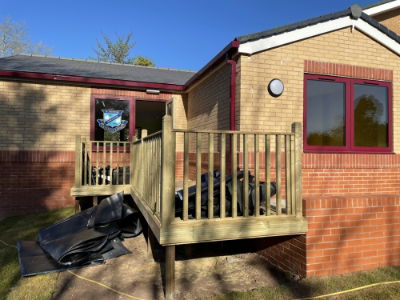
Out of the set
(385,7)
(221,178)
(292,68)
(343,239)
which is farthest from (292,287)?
(385,7)

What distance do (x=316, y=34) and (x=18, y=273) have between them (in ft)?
20.9

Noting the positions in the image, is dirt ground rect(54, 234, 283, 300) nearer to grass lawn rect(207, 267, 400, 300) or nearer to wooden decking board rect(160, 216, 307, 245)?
grass lawn rect(207, 267, 400, 300)

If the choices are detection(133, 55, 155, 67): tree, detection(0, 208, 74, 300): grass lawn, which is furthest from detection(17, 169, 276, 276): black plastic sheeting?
detection(133, 55, 155, 67): tree

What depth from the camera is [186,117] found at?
28.9 ft

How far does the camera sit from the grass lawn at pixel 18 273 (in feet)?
10.5

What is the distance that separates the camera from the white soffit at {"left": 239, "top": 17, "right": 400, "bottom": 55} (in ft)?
17.5

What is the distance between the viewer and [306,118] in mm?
5828

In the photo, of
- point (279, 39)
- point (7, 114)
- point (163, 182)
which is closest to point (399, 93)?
point (279, 39)

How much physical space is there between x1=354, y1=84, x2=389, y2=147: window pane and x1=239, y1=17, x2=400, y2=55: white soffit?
1.01 meters

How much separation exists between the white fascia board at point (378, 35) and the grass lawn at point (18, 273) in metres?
7.03

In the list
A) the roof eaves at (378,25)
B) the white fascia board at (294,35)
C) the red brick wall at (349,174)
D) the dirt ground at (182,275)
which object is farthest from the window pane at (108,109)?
the roof eaves at (378,25)

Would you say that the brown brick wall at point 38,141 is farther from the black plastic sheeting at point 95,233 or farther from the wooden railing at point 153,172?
the wooden railing at point 153,172

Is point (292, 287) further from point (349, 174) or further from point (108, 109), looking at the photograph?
point (108, 109)

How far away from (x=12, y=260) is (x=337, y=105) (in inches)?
249
